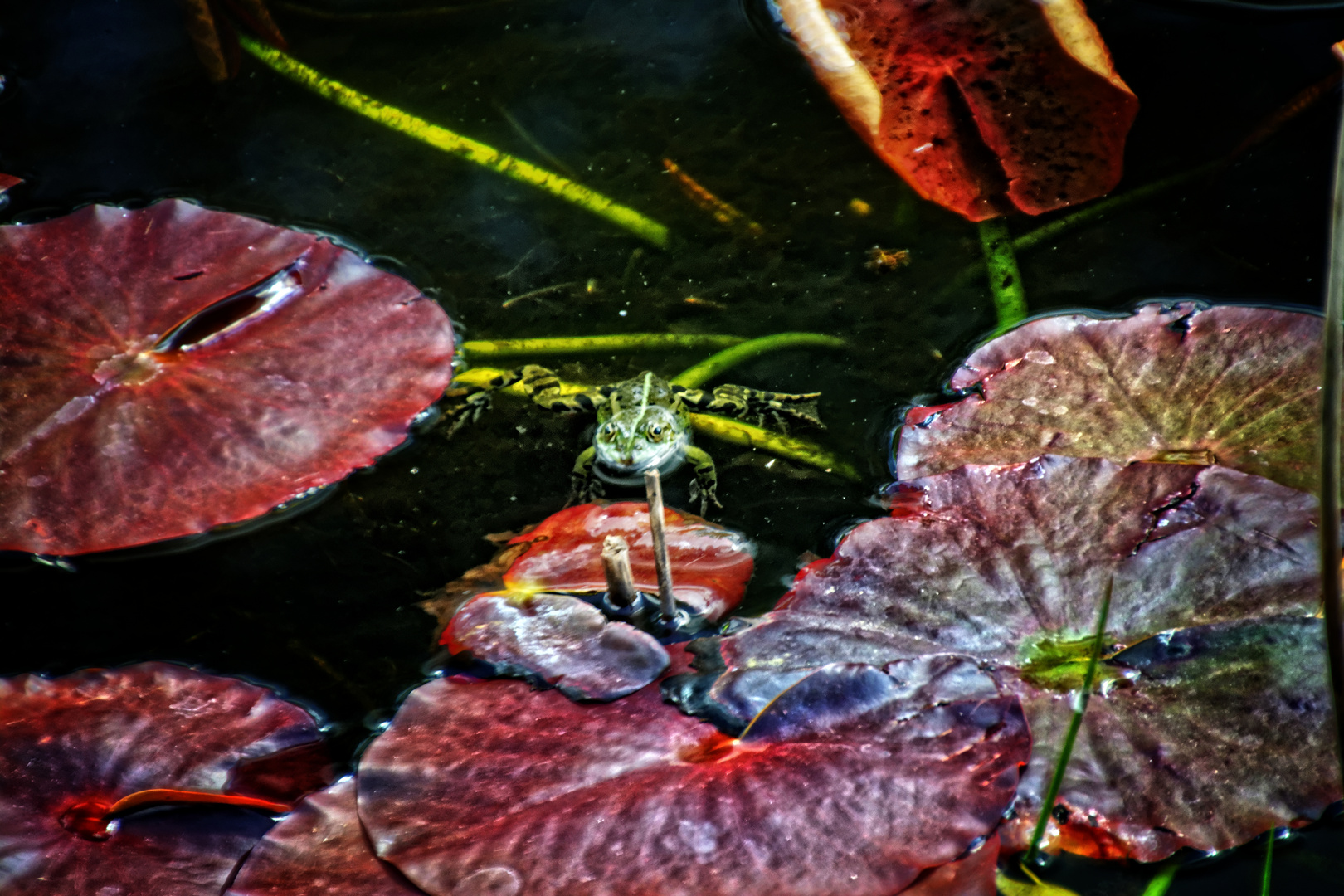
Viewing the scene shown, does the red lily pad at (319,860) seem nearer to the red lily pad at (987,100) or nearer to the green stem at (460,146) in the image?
the green stem at (460,146)

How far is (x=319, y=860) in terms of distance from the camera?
121cm

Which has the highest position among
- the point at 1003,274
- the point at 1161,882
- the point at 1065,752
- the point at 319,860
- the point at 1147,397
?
the point at 1003,274

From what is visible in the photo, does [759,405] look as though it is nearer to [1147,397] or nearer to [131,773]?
[1147,397]

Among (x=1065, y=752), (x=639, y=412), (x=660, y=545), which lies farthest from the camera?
(x=639, y=412)

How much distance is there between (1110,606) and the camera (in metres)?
1.37

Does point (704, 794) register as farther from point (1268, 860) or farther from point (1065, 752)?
point (1268, 860)

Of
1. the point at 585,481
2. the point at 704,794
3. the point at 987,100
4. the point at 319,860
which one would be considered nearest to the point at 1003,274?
the point at 987,100

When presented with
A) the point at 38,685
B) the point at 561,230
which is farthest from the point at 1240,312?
the point at 38,685

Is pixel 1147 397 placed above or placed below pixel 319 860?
above

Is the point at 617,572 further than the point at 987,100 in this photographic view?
No

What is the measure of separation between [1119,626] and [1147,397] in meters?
0.55

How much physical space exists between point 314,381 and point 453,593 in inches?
22.0

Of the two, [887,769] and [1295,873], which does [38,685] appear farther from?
[1295,873]

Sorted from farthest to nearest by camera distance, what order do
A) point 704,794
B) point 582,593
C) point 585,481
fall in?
1. point 585,481
2. point 582,593
3. point 704,794
